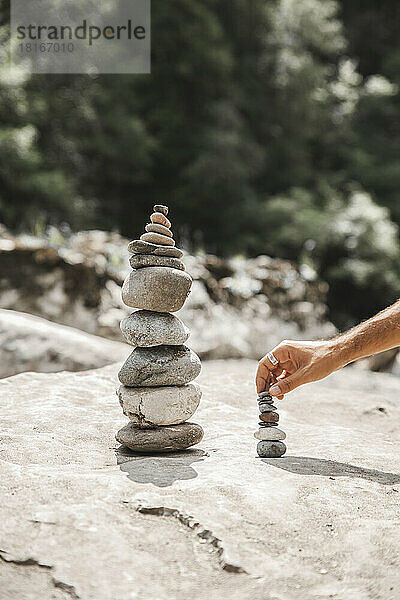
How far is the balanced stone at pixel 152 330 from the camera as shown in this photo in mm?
2648

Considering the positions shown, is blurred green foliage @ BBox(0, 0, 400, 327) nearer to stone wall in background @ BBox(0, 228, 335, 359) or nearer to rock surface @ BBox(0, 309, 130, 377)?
stone wall in background @ BBox(0, 228, 335, 359)

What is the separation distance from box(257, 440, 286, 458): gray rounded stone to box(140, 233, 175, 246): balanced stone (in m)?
1.00

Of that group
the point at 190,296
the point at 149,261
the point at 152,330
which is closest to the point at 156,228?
the point at 149,261

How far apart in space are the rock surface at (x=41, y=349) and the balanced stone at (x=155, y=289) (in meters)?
1.50

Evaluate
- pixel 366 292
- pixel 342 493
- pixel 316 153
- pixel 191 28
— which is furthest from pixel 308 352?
pixel 316 153

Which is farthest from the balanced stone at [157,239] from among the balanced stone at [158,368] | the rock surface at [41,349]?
the rock surface at [41,349]

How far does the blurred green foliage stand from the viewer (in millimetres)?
11078

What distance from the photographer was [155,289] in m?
2.65

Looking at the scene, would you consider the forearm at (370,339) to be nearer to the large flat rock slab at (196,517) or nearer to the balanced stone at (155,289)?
the large flat rock slab at (196,517)

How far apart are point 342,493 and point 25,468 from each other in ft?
3.75

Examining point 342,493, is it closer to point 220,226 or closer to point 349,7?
point 220,226

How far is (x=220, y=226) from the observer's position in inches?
532

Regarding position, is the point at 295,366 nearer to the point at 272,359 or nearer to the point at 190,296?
the point at 272,359

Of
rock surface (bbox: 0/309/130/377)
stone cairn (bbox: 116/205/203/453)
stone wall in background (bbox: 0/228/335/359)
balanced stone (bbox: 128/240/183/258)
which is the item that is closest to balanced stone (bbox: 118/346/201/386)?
stone cairn (bbox: 116/205/203/453)
